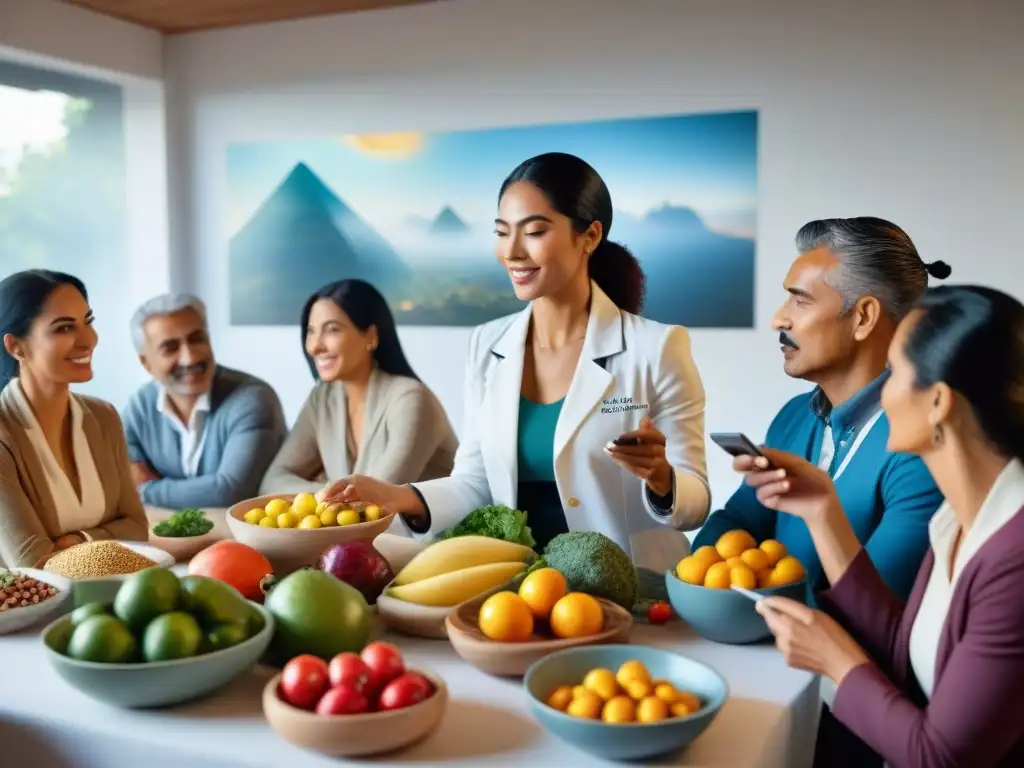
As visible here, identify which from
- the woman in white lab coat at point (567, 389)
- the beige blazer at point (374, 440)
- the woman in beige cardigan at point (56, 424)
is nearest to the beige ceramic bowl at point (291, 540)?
the woman in white lab coat at point (567, 389)

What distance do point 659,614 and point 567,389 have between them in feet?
2.73

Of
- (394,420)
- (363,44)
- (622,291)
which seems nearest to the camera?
(622,291)

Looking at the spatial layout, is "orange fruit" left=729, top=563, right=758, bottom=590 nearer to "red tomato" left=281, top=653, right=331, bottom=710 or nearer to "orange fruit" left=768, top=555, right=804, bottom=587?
"orange fruit" left=768, top=555, right=804, bottom=587

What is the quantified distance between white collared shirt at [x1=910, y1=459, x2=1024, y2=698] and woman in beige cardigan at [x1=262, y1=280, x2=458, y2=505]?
2.20 meters

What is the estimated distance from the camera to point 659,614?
168cm

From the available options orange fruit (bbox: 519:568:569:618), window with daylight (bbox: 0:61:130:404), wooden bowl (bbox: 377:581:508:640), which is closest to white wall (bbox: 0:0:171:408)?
window with daylight (bbox: 0:61:130:404)

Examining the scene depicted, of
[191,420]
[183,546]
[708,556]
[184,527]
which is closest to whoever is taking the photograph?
[708,556]

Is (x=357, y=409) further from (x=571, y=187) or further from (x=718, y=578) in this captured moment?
(x=718, y=578)

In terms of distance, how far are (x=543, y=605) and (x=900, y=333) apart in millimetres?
659

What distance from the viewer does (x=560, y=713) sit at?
119 cm

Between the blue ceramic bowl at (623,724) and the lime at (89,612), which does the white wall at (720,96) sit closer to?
the blue ceramic bowl at (623,724)

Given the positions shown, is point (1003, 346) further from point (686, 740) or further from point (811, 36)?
point (811, 36)

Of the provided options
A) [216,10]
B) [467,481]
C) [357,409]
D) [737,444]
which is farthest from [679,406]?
[216,10]

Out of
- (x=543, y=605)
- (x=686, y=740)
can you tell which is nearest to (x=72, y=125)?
(x=543, y=605)
